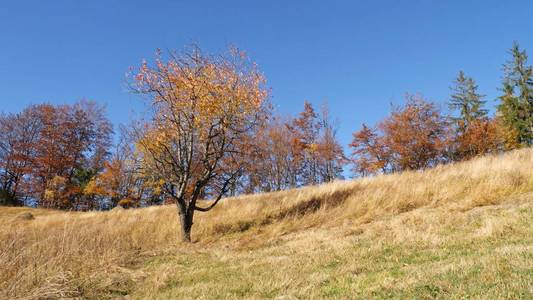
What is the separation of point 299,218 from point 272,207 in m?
2.24

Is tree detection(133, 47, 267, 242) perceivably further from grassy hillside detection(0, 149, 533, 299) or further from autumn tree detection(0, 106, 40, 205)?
autumn tree detection(0, 106, 40, 205)

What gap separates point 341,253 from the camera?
6340 millimetres

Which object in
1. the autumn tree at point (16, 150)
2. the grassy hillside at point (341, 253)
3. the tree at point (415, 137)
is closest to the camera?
the grassy hillside at point (341, 253)

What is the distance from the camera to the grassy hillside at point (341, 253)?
13.3 feet

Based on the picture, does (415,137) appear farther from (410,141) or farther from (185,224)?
(185,224)

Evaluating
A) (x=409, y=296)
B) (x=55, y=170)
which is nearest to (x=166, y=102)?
(x=409, y=296)

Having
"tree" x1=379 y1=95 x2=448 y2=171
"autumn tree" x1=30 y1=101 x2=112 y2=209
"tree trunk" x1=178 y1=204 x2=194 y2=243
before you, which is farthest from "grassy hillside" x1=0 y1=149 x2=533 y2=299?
"autumn tree" x1=30 y1=101 x2=112 y2=209

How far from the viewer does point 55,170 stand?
38.9 meters

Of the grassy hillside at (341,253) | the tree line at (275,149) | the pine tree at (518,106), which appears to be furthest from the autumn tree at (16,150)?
the pine tree at (518,106)

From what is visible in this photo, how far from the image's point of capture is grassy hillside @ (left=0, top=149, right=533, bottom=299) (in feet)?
13.3

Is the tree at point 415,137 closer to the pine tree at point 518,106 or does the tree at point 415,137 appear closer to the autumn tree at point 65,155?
the pine tree at point 518,106

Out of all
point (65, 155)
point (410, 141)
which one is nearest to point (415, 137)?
point (410, 141)

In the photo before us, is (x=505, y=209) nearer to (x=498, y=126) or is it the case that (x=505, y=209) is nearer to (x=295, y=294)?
(x=295, y=294)

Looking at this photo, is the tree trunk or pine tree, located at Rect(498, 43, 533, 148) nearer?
the tree trunk
